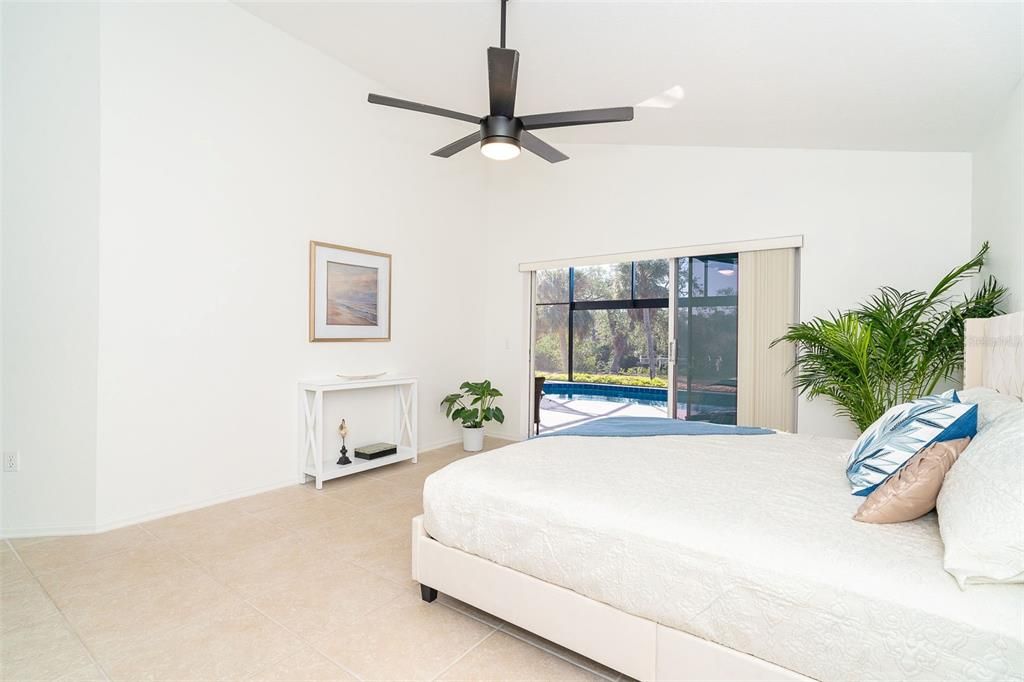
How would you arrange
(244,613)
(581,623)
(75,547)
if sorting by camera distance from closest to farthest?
(581,623), (244,613), (75,547)

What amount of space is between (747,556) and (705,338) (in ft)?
10.8

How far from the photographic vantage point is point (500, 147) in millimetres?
2580

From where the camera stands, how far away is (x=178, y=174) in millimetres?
3123

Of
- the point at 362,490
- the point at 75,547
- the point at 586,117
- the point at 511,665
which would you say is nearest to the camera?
the point at 511,665

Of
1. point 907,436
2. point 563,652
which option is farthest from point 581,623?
point 907,436

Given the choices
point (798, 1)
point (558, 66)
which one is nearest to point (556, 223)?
point (558, 66)

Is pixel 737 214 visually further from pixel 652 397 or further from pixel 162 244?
pixel 162 244

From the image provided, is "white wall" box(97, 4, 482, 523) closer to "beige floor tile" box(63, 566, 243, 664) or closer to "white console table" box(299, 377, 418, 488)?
"white console table" box(299, 377, 418, 488)

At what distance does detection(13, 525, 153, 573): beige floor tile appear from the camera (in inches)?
97.4

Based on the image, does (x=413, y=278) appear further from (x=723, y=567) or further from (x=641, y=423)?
(x=723, y=567)

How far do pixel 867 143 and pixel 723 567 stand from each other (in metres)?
3.49

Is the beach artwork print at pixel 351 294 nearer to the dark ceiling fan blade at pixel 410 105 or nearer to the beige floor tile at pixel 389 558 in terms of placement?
the dark ceiling fan blade at pixel 410 105

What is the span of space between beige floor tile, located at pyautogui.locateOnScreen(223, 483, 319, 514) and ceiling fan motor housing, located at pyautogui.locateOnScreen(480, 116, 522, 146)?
2.70 m

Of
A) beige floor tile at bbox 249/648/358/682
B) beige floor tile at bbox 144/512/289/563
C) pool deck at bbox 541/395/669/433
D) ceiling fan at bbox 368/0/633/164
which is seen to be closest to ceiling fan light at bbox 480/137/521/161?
ceiling fan at bbox 368/0/633/164
